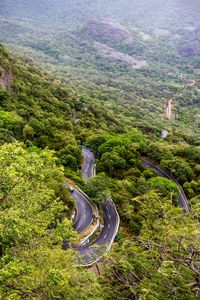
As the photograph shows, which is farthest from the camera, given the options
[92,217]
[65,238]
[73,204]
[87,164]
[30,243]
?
[87,164]

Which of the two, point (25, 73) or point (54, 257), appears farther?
point (25, 73)

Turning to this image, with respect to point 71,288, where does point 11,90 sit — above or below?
below

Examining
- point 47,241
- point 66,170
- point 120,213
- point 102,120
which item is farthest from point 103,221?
point 102,120

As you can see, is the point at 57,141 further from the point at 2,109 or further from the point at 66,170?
the point at 2,109

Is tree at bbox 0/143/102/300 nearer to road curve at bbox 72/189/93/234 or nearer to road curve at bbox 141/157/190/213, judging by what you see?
road curve at bbox 72/189/93/234

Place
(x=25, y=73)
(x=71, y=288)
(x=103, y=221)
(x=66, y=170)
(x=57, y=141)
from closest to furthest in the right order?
(x=71, y=288), (x=103, y=221), (x=66, y=170), (x=57, y=141), (x=25, y=73)

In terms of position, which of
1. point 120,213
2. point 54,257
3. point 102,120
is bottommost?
point 102,120

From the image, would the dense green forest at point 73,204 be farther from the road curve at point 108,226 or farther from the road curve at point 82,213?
the road curve at point 82,213

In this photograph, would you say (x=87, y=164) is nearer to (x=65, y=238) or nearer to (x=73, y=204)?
(x=73, y=204)

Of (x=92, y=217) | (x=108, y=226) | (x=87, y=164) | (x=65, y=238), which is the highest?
(x=65, y=238)

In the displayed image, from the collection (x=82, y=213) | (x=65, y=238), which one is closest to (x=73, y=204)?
(x=82, y=213)

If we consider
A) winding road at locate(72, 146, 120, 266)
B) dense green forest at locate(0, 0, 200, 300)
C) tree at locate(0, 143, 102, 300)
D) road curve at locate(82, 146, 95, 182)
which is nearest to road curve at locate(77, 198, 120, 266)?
winding road at locate(72, 146, 120, 266)
